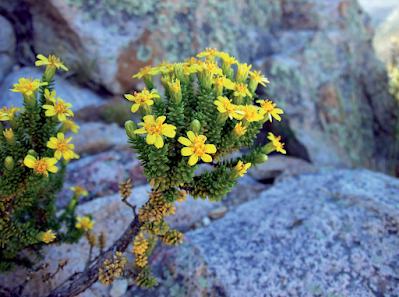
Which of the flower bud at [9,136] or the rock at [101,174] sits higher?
the flower bud at [9,136]

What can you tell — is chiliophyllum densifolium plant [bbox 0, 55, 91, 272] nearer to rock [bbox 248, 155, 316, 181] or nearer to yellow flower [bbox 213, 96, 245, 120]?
yellow flower [bbox 213, 96, 245, 120]

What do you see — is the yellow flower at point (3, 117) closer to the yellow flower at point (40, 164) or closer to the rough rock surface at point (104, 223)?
the yellow flower at point (40, 164)

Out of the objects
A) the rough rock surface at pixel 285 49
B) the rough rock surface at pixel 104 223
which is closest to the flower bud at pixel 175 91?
Answer: the rough rock surface at pixel 104 223

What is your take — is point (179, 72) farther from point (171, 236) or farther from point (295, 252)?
point (295, 252)

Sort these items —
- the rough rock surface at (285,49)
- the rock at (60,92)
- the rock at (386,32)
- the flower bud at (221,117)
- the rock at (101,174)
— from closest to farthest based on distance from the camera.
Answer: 1. the flower bud at (221,117)
2. the rock at (101,174)
3. the rock at (60,92)
4. the rough rock surface at (285,49)
5. the rock at (386,32)

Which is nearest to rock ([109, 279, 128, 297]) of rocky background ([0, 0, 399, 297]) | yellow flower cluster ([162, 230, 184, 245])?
rocky background ([0, 0, 399, 297])

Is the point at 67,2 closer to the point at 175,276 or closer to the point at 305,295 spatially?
the point at 175,276
